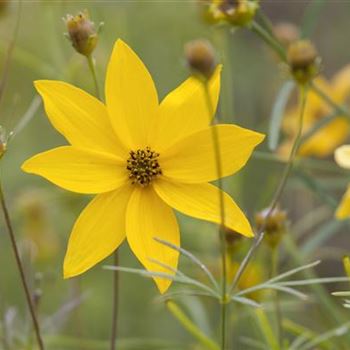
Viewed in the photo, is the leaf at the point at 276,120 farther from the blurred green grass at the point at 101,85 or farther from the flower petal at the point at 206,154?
the blurred green grass at the point at 101,85

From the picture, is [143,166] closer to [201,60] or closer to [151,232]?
[151,232]

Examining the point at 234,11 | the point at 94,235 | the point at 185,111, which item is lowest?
the point at 94,235

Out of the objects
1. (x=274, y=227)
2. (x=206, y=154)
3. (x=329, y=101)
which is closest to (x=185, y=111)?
(x=206, y=154)

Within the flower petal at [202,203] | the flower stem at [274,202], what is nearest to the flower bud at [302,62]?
the flower stem at [274,202]

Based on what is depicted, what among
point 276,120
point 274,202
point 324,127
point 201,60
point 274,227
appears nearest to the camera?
point 201,60

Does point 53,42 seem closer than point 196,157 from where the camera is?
No

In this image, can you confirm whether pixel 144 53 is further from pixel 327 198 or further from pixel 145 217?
pixel 145 217

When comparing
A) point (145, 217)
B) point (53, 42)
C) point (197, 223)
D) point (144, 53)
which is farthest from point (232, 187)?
point (144, 53)
